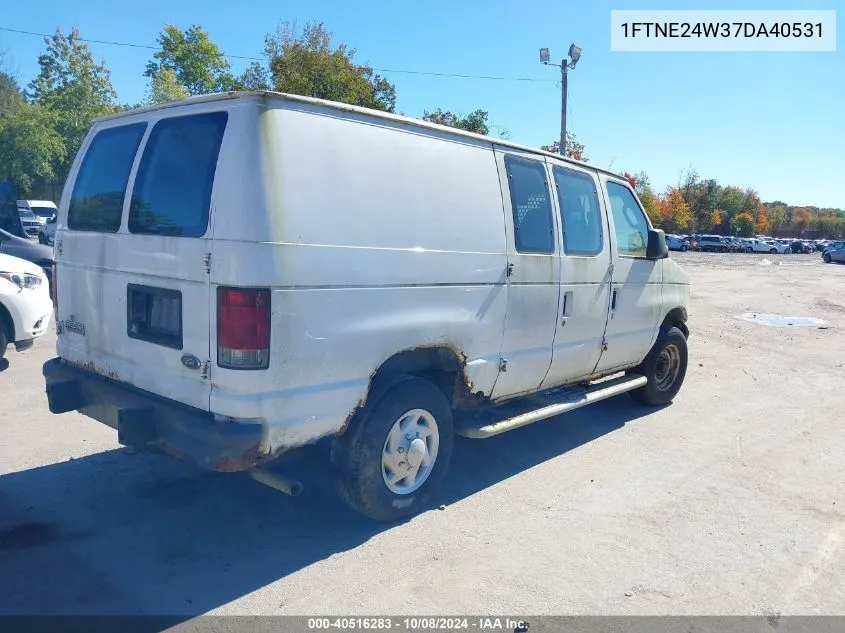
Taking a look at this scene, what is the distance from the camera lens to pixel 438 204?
410 cm

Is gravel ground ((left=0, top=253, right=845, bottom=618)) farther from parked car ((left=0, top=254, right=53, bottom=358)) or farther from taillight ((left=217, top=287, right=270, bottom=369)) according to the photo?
taillight ((left=217, top=287, right=270, bottom=369))

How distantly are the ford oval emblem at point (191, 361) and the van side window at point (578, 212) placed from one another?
9.65 ft

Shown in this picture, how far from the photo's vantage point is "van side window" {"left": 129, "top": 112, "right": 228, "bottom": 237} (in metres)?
3.40

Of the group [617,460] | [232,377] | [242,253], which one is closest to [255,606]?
[232,377]

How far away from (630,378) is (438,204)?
3390 millimetres

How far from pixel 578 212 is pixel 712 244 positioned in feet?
197

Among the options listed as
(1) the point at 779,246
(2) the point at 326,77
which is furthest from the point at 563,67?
(1) the point at 779,246

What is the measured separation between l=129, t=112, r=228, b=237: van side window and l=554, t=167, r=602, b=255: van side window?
280cm

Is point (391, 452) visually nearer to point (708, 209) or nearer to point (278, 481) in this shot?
point (278, 481)

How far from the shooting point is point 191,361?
339 centimetres

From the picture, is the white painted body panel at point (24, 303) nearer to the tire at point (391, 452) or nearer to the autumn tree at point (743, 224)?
the tire at point (391, 452)

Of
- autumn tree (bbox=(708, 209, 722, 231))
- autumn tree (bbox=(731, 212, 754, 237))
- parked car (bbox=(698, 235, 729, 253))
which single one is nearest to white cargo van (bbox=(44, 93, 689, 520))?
parked car (bbox=(698, 235, 729, 253))

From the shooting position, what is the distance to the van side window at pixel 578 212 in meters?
5.24

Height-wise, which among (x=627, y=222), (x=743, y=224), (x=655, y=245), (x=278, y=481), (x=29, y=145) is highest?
(x=29, y=145)
